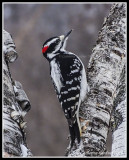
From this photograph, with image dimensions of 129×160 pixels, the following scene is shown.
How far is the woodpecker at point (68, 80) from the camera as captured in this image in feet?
9.29

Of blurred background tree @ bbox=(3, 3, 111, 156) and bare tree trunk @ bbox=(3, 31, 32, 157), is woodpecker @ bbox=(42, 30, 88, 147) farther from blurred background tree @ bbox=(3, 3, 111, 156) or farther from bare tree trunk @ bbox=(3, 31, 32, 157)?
blurred background tree @ bbox=(3, 3, 111, 156)

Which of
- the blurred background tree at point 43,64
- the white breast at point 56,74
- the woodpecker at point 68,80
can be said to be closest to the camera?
the woodpecker at point 68,80

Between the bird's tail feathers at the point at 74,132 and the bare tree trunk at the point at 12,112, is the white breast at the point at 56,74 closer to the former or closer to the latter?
the bare tree trunk at the point at 12,112

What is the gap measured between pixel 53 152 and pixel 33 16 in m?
2.57

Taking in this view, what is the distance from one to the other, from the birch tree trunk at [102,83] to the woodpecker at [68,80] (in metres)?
0.05

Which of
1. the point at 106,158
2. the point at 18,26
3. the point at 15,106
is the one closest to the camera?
the point at 106,158

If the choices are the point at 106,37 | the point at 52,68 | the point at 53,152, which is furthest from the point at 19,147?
the point at 53,152

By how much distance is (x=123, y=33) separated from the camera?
3.18 m

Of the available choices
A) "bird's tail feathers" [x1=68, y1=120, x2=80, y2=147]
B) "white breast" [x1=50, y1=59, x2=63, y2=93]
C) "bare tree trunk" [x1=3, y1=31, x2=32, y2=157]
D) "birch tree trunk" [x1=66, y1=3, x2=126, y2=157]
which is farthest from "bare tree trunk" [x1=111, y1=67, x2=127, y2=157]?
"bare tree trunk" [x1=3, y1=31, x2=32, y2=157]

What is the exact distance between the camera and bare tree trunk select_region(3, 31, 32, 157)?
98.4 inches

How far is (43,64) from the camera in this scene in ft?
24.8

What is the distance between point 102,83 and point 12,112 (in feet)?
2.14

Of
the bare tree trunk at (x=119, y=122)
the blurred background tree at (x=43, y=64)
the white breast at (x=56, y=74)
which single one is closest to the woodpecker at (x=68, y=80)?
the white breast at (x=56, y=74)

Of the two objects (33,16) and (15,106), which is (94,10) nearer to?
(33,16)
